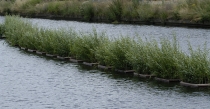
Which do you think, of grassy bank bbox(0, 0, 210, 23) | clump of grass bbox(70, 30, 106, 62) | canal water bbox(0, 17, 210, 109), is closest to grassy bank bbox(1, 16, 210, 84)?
clump of grass bbox(70, 30, 106, 62)

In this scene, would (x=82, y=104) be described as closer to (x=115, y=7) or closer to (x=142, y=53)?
(x=142, y=53)

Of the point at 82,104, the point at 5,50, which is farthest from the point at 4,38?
the point at 82,104

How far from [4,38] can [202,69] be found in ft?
128

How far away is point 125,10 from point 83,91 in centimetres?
4527

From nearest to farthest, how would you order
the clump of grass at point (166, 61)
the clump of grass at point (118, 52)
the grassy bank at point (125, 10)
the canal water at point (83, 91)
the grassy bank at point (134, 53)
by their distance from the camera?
1. the canal water at point (83, 91)
2. the grassy bank at point (134, 53)
3. the clump of grass at point (166, 61)
4. the clump of grass at point (118, 52)
5. the grassy bank at point (125, 10)

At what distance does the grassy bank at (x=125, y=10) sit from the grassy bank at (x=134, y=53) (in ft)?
66.4

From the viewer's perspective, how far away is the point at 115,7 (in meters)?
73.3

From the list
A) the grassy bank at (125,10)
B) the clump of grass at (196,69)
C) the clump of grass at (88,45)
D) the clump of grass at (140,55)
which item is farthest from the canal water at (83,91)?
the grassy bank at (125,10)

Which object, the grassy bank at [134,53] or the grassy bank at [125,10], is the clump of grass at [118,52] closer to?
the grassy bank at [134,53]

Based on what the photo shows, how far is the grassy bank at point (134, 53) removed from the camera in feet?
88.7

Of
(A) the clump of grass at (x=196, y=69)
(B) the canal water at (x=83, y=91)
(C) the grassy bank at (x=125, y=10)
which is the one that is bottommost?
(B) the canal water at (x=83, y=91)

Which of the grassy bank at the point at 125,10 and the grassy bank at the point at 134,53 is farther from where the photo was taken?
the grassy bank at the point at 125,10

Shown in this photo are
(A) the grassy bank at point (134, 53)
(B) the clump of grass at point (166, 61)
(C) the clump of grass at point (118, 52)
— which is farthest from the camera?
(C) the clump of grass at point (118, 52)

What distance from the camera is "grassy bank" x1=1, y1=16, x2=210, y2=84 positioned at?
27.0 metres
